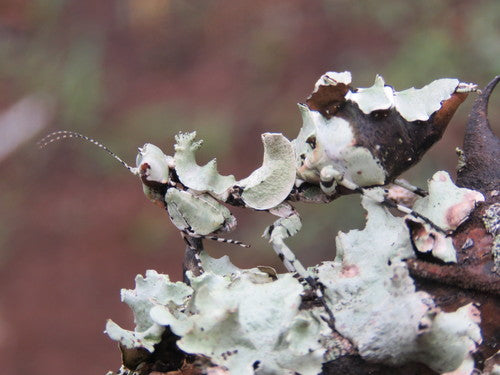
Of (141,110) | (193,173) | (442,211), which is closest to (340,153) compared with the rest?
(442,211)

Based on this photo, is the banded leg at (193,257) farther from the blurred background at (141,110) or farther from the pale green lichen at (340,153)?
the blurred background at (141,110)

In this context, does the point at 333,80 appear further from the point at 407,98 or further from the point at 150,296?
the point at 150,296

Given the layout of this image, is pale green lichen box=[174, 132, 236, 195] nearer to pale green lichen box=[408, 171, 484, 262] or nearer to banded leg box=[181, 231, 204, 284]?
banded leg box=[181, 231, 204, 284]

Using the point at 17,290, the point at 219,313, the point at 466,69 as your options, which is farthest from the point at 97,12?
the point at 219,313

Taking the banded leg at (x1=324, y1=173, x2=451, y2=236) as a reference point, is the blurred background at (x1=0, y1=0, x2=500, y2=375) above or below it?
above

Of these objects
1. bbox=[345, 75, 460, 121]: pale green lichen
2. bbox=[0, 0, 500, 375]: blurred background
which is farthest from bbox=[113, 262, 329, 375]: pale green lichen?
bbox=[0, 0, 500, 375]: blurred background

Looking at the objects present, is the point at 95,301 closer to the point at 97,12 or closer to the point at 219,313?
the point at 97,12
